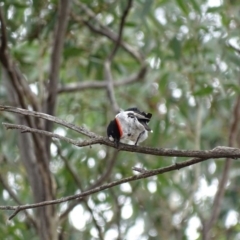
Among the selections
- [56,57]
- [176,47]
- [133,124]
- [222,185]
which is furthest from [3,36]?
[222,185]

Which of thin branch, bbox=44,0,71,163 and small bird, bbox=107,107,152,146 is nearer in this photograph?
small bird, bbox=107,107,152,146

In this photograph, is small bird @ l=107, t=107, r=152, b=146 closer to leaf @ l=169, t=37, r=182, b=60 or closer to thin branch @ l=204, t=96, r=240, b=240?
thin branch @ l=204, t=96, r=240, b=240

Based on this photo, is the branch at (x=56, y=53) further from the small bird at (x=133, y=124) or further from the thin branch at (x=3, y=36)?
the small bird at (x=133, y=124)

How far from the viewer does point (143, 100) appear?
12.0 feet

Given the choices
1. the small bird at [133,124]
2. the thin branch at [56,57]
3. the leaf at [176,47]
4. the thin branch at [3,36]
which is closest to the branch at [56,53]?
the thin branch at [56,57]

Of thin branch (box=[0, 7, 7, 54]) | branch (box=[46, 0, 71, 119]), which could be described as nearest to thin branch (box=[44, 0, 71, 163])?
branch (box=[46, 0, 71, 119])

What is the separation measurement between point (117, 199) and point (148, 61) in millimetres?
769

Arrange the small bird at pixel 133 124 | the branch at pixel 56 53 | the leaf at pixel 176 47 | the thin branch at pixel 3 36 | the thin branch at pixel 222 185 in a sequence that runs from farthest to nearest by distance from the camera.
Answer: the leaf at pixel 176 47 < the thin branch at pixel 222 185 < the branch at pixel 56 53 < the thin branch at pixel 3 36 < the small bird at pixel 133 124

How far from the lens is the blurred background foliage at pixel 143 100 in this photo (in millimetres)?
2873

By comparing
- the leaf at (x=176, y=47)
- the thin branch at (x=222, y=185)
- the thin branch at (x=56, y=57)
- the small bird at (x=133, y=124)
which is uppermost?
the leaf at (x=176, y=47)

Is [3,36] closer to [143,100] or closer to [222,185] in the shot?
[222,185]

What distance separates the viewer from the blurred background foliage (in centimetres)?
→ 287

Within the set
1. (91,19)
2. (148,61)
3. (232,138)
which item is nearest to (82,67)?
(148,61)

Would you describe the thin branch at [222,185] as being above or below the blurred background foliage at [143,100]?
below
